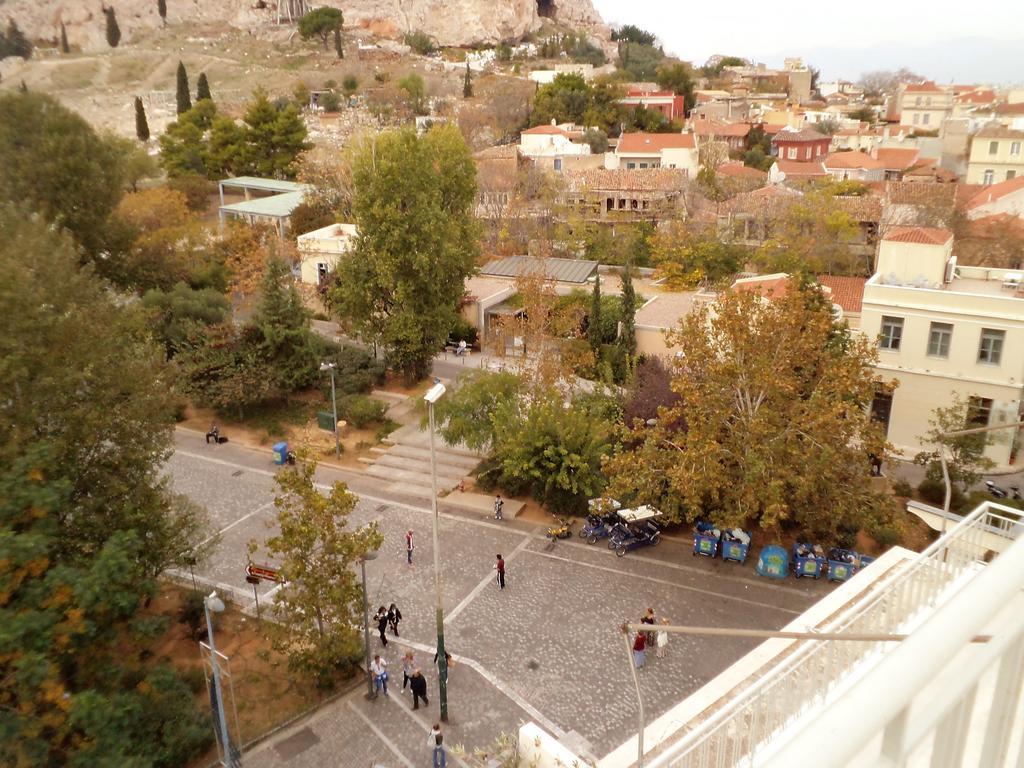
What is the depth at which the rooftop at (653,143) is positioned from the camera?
54500mm

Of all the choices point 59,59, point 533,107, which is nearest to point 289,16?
point 59,59

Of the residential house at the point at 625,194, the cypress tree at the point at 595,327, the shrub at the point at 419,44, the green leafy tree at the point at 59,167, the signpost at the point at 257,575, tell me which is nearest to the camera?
the signpost at the point at 257,575

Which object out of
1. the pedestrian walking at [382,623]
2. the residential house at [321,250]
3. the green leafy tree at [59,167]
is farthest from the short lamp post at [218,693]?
the residential house at [321,250]

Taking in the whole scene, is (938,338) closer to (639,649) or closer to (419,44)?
(639,649)

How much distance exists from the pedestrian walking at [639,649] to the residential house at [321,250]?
26274 millimetres

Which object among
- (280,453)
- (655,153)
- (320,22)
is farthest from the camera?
(320,22)

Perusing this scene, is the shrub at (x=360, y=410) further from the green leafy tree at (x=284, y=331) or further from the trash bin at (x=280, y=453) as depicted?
the trash bin at (x=280, y=453)

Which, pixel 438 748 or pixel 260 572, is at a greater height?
pixel 260 572

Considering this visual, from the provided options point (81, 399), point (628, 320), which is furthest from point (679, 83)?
point (81, 399)

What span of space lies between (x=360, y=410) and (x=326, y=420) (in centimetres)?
129

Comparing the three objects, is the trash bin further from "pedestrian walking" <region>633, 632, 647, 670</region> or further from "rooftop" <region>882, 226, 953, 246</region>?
"rooftop" <region>882, 226, 953, 246</region>

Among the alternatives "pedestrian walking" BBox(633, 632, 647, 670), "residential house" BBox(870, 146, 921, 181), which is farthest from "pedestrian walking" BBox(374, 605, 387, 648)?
"residential house" BBox(870, 146, 921, 181)

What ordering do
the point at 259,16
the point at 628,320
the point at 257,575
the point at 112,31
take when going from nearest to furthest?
the point at 257,575, the point at 628,320, the point at 112,31, the point at 259,16

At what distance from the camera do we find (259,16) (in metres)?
115
